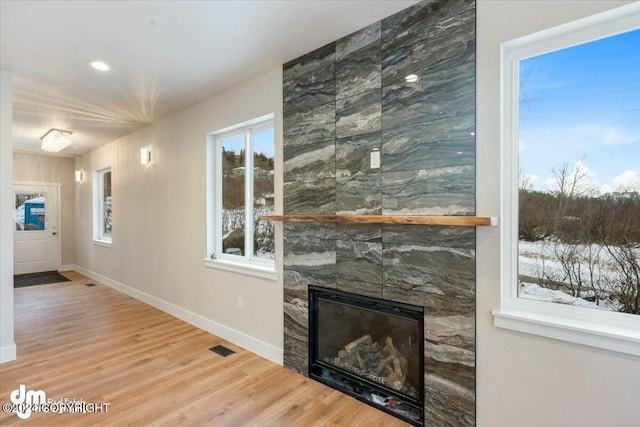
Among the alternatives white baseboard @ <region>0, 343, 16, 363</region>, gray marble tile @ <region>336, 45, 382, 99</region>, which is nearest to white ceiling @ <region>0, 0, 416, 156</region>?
gray marble tile @ <region>336, 45, 382, 99</region>

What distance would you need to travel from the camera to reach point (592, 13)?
1505mm

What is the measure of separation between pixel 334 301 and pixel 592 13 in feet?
7.27

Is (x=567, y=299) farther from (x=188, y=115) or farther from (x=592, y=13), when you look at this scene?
(x=188, y=115)

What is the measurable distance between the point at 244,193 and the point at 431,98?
2.14 m

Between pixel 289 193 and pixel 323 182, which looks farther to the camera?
pixel 289 193

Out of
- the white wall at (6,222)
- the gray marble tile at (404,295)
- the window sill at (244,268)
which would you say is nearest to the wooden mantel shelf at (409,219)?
the gray marble tile at (404,295)

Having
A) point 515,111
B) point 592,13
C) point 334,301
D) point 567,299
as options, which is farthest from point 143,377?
point 592,13

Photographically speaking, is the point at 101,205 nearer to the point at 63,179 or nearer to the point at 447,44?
the point at 63,179

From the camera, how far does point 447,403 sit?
1.91m

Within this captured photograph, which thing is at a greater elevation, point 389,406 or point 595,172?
point 595,172

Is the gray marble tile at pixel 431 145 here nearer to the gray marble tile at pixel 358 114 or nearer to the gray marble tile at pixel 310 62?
the gray marble tile at pixel 358 114

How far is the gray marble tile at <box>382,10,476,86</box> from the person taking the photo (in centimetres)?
184

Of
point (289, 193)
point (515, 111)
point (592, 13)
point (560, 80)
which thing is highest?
point (592, 13)
